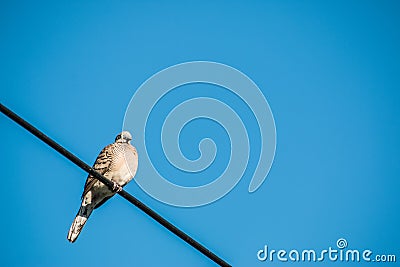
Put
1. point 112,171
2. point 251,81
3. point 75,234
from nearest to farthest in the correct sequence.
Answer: point 75,234 < point 112,171 < point 251,81

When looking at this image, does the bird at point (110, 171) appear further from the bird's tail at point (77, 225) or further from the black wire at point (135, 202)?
the black wire at point (135, 202)

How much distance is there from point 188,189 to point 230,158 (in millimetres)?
1178

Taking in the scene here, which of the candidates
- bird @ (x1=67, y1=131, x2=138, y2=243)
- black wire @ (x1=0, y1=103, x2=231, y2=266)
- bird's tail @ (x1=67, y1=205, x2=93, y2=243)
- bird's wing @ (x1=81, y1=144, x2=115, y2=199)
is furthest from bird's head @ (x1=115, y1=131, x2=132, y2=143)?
black wire @ (x1=0, y1=103, x2=231, y2=266)

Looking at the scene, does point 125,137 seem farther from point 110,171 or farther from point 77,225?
point 77,225

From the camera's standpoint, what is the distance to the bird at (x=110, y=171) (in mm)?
10297

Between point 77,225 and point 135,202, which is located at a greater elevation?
point 77,225

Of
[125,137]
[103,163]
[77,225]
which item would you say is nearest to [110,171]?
[103,163]

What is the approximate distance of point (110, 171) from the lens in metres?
10.6

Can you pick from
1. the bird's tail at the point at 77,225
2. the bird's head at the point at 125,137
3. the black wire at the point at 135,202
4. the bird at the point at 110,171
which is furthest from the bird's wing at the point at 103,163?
the black wire at the point at 135,202

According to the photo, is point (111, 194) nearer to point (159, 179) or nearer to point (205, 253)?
point (159, 179)

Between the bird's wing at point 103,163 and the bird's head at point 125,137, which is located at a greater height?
the bird's head at point 125,137

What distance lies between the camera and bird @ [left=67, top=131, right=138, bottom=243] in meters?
10.3

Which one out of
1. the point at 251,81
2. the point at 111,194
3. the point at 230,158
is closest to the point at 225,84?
the point at 251,81

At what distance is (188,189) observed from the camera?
9.47m
